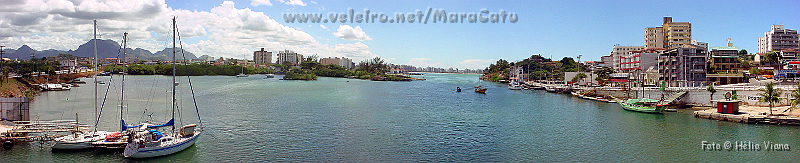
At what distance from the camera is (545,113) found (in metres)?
36.4

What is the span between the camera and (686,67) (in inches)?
1893

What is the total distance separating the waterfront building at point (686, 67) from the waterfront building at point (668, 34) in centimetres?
3694

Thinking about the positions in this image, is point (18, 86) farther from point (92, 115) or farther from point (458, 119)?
point (458, 119)

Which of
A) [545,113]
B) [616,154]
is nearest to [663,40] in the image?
[545,113]

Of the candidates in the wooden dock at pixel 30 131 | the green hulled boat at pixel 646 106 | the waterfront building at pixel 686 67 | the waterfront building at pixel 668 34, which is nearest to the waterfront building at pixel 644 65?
the waterfront building at pixel 686 67

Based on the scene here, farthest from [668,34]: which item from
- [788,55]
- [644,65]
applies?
[644,65]

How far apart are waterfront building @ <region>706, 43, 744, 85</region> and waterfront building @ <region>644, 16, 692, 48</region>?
1935cm

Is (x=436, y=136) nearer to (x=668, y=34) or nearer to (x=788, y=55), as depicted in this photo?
(x=788, y=55)

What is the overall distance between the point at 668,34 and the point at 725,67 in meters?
27.8

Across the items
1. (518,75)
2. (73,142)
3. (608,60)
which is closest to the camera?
(73,142)

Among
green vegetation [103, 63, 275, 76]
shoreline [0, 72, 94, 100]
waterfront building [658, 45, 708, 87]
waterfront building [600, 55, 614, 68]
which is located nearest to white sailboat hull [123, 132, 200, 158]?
shoreline [0, 72, 94, 100]

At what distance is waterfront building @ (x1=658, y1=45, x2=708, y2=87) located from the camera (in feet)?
158

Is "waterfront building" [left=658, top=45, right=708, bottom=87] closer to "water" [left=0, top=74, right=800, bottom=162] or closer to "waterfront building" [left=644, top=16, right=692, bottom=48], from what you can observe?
"water" [left=0, top=74, right=800, bottom=162]

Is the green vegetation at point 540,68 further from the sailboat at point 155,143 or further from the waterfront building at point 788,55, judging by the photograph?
the sailboat at point 155,143
